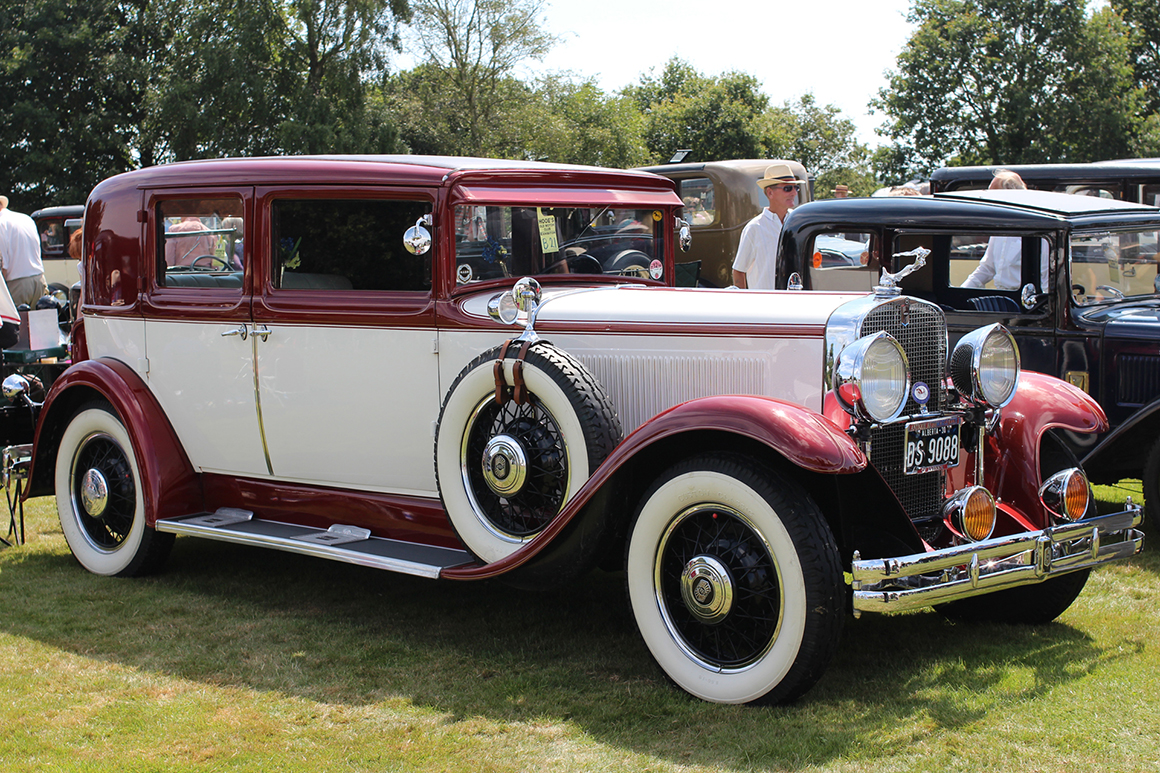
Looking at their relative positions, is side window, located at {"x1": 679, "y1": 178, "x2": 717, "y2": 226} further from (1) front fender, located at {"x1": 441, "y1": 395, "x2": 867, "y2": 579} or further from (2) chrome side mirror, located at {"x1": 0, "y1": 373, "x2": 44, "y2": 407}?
(1) front fender, located at {"x1": 441, "y1": 395, "x2": 867, "y2": 579}

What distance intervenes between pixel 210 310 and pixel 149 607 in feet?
4.36

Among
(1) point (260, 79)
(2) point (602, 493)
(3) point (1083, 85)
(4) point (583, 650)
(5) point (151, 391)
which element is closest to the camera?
(2) point (602, 493)

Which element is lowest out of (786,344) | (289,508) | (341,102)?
(289,508)

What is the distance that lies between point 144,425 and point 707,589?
9.52 feet

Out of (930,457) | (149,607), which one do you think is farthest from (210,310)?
(930,457)

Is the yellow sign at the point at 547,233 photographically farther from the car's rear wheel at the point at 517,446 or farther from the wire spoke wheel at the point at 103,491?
the wire spoke wheel at the point at 103,491

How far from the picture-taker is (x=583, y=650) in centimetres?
392

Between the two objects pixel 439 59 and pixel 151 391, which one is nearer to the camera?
pixel 151 391

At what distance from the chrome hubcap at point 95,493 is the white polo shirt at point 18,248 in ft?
15.0

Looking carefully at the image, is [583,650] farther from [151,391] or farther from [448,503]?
[151,391]

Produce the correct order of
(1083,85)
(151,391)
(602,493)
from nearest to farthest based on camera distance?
(602,493), (151,391), (1083,85)

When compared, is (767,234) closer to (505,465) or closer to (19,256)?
(505,465)

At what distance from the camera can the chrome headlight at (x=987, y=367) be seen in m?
3.69

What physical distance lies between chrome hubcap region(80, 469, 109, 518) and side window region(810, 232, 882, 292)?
13.7ft
